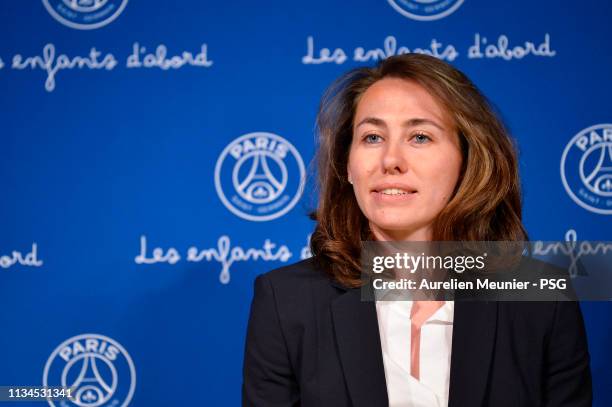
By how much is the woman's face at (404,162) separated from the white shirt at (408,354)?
15 cm

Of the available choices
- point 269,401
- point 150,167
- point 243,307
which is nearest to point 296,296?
point 269,401

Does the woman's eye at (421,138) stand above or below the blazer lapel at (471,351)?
above

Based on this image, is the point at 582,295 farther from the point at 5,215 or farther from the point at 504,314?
the point at 5,215

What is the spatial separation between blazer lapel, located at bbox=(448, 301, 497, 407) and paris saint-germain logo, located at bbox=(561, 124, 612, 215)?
A: 78 cm

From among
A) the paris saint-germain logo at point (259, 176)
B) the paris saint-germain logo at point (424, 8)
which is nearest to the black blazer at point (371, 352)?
the paris saint-germain logo at point (259, 176)

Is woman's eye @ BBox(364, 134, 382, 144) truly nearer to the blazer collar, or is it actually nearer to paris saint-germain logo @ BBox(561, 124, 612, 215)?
the blazer collar

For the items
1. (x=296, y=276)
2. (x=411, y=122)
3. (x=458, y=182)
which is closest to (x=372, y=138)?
(x=411, y=122)

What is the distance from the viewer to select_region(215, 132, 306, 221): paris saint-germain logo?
1857mm

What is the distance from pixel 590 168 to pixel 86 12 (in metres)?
1.45

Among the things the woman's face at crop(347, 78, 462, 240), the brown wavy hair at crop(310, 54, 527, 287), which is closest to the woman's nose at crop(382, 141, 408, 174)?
the woman's face at crop(347, 78, 462, 240)

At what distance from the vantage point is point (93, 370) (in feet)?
6.11

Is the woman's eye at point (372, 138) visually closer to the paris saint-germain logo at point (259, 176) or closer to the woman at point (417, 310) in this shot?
the woman at point (417, 310)

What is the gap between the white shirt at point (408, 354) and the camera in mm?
1184

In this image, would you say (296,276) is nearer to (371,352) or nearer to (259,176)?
(371,352)
